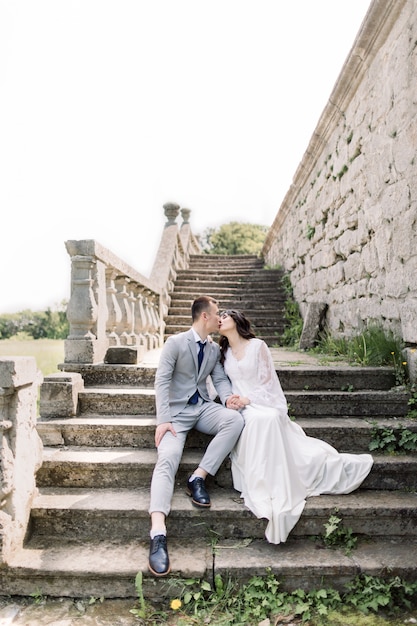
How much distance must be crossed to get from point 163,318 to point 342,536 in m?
5.58

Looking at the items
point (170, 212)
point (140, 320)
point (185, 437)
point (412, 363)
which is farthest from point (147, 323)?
point (170, 212)

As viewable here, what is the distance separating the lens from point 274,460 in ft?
9.38

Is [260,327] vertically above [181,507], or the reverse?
[260,327]

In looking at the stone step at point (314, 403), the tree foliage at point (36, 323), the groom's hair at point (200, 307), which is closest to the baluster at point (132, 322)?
the stone step at point (314, 403)

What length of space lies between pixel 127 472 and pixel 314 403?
1581 mm

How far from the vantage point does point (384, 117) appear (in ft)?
14.0

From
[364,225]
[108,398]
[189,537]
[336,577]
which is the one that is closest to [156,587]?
[189,537]

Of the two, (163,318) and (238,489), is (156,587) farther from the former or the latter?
(163,318)

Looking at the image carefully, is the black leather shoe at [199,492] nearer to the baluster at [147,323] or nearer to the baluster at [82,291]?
the baluster at [82,291]

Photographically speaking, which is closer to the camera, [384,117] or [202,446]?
[202,446]

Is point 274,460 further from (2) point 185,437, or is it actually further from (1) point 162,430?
(1) point 162,430

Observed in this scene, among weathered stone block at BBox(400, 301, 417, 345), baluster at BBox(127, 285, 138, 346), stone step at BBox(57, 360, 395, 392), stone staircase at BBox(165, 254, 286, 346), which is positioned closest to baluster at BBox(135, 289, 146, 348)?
baluster at BBox(127, 285, 138, 346)

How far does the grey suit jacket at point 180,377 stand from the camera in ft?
10.6

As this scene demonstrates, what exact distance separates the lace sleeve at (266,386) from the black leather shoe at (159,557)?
1.12 metres
